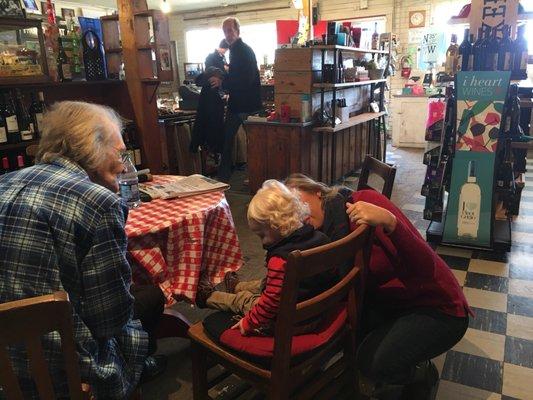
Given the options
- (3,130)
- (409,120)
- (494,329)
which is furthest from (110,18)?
(409,120)

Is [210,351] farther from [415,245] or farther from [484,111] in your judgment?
[484,111]

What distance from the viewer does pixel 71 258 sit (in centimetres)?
110

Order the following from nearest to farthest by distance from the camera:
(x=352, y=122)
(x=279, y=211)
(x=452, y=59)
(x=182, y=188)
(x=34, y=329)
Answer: (x=34, y=329), (x=279, y=211), (x=182, y=188), (x=452, y=59), (x=352, y=122)

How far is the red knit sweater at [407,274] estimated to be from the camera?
1320mm

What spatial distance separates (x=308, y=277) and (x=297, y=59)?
11.0ft

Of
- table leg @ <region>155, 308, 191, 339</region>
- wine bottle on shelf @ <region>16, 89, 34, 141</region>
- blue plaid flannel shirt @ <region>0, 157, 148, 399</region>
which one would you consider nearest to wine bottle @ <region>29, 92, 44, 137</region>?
wine bottle on shelf @ <region>16, 89, 34, 141</region>

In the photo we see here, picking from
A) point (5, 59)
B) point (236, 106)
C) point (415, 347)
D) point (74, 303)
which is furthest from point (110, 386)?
point (236, 106)

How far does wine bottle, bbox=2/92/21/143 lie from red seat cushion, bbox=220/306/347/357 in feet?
7.22

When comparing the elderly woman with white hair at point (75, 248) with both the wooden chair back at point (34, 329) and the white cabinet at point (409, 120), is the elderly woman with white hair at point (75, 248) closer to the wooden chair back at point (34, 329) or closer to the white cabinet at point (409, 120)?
the wooden chair back at point (34, 329)

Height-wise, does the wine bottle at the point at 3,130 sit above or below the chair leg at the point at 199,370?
above

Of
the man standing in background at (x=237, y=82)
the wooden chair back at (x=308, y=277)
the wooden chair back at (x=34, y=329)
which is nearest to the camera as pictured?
the wooden chair back at (x=34, y=329)

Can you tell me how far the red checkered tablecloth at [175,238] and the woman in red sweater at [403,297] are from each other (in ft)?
1.44

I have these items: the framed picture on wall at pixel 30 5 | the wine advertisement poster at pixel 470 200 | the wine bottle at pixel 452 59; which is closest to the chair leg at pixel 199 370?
the wine advertisement poster at pixel 470 200

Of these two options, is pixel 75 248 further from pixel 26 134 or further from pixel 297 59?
pixel 297 59
